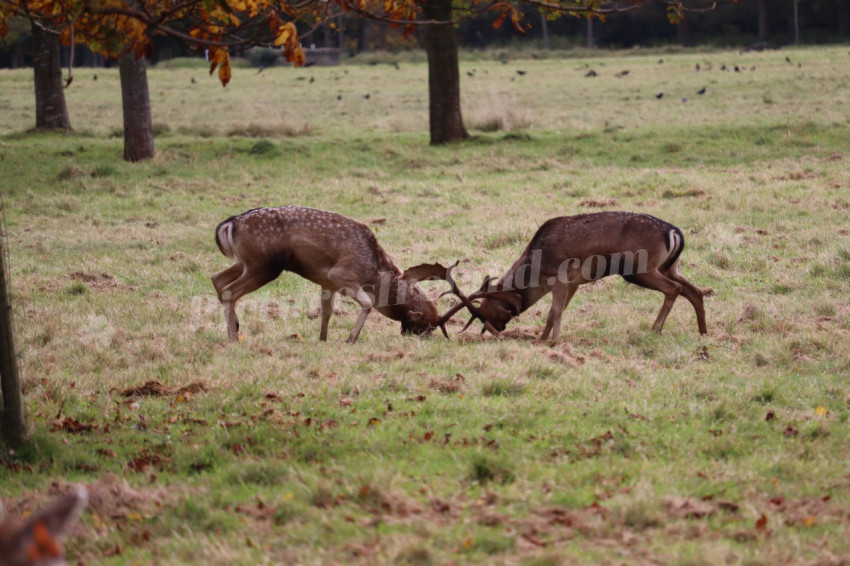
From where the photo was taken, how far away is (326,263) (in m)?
8.92

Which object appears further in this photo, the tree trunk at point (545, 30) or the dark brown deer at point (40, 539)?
the tree trunk at point (545, 30)

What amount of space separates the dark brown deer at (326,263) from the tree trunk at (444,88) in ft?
42.8

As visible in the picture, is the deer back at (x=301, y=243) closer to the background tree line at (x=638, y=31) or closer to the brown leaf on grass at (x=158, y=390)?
the brown leaf on grass at (x=158, y=390)

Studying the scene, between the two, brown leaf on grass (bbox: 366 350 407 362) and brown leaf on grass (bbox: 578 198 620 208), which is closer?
brown leaf on grass (bbox: 366 350 407 362)

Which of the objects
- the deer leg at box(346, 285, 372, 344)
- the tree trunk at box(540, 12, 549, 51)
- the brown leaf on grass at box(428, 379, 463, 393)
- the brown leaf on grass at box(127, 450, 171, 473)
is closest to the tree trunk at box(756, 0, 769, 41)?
the tree trunk at box(540, 12, 549, 51)

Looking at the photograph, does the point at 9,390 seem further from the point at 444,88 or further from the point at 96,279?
the point at 444,88

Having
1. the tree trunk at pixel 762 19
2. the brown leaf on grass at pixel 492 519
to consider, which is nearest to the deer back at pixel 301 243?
the brown leaf on grass at pixel 492 519

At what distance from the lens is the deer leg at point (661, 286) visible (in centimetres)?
877

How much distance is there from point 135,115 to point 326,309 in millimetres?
12720

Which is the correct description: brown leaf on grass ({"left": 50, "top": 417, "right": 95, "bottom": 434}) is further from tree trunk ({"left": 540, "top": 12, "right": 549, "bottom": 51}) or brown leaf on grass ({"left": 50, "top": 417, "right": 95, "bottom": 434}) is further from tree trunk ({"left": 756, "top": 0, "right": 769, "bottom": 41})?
tree trunk ({"left": 756, "top": 0, "right": 769, "bottom": 41})

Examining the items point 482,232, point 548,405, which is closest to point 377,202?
point 482,232

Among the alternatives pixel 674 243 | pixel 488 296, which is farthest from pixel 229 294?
pixel 674 243

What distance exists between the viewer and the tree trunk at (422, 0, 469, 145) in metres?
21.5

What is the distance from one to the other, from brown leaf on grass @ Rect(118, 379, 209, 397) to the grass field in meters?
0.02
